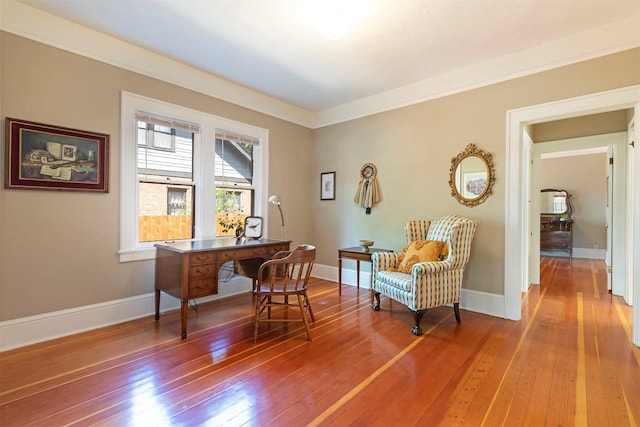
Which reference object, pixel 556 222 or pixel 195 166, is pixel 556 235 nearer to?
pixel 556 222

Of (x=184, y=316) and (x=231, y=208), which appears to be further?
(x=231, y=208)

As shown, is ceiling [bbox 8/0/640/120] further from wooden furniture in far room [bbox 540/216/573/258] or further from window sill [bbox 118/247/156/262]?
wooden furniture in far room [bbox 540/216/573/258]

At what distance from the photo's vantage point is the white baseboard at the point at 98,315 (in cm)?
246

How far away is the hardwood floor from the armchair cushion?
548 mm

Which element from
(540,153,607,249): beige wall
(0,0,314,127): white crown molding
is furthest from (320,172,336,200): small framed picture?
(540,153,607,249): beige wall

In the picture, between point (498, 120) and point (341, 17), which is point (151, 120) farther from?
point (498, 120)

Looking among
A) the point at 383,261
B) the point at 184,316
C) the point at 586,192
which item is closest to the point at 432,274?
the point at 383,261

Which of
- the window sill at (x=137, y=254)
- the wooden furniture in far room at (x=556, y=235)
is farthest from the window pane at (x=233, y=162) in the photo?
the wooden furniture in far room at (x=556, y=235)

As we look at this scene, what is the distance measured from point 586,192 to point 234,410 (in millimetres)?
9178

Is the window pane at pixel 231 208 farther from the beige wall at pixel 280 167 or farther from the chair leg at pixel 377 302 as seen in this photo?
the chair leg at pixel 377 302

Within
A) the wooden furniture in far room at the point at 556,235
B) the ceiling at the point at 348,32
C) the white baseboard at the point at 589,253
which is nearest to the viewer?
the ceiling at the point at 348,32

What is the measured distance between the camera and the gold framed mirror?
132 inches

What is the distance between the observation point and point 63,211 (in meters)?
2.68

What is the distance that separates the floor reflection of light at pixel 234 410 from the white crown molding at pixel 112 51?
3137 millimetres
